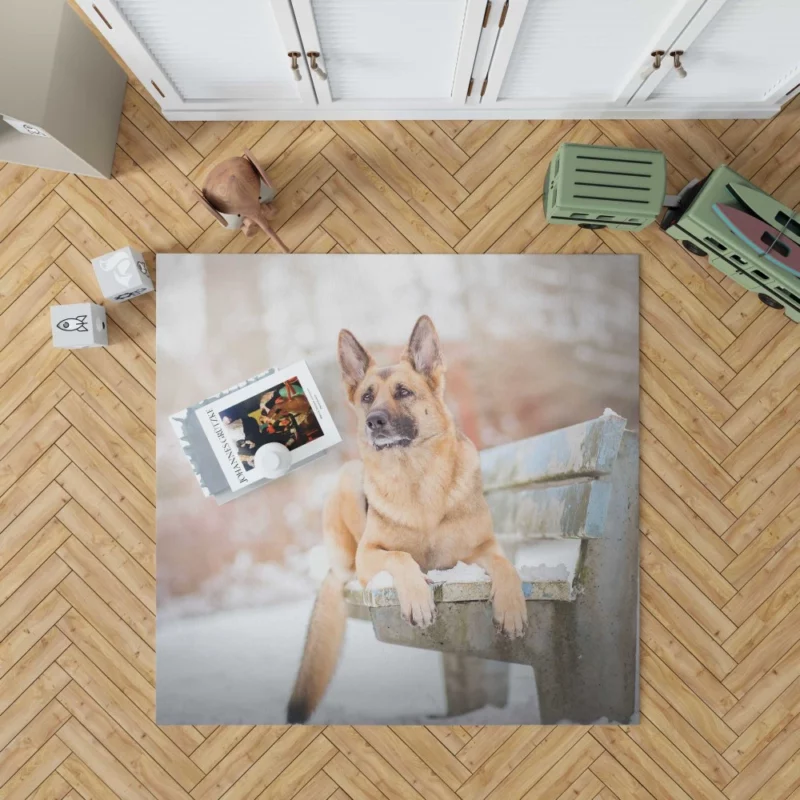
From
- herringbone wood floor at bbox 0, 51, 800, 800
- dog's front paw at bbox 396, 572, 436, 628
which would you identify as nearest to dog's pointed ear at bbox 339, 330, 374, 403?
herringbone wood floor at bbox 0, 51, 800, 800

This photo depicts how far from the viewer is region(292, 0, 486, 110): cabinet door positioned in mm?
1546

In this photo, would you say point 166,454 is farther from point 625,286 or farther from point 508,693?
point 625,286

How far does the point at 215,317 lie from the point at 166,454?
0.48 m

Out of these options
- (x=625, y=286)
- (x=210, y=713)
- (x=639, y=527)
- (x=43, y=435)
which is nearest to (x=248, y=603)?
(x=210, y=713)

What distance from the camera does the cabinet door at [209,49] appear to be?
1568 mm

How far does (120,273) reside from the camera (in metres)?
1.99

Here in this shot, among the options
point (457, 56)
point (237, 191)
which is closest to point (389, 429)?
point (237, 191)

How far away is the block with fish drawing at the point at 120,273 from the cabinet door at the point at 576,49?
1226 mm

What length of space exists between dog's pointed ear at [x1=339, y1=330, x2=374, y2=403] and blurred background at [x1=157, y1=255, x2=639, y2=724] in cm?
4

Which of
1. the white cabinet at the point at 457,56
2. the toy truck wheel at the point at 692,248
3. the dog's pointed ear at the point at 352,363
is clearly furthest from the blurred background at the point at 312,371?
the white cabinet at the point at 457,56

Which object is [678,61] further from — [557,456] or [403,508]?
[403,508]

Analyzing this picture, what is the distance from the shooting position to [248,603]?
6.65ft

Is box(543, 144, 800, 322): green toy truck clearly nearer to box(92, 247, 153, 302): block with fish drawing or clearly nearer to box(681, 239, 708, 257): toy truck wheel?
box(681, 239, 708, 257): toy truck wheel

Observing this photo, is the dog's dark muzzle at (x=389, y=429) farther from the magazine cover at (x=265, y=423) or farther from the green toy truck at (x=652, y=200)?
the green toy truck at (x=652, y=200)
